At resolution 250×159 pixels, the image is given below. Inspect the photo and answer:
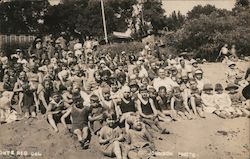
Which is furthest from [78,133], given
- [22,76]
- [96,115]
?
[22,76]

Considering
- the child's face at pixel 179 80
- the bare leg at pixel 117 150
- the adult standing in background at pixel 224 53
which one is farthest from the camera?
the adult standing in background at pixel 224 53

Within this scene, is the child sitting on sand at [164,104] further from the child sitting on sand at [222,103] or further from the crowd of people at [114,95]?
the child sitting on sand at [222,103]

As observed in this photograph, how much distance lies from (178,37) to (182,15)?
88 cm

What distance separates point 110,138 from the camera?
5176mm

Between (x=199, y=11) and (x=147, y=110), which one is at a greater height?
(x=199, y=11)

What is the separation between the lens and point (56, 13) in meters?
7.59

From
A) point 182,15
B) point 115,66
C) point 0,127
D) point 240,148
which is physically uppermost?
point 182,15

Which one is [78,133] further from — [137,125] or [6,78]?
[6,78]

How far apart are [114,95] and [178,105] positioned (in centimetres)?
97

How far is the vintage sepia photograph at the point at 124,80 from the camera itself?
5.33 m

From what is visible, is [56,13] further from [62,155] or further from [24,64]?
[62,155]

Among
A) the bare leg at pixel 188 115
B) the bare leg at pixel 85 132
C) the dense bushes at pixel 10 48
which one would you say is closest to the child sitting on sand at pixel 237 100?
the bare leg at pixel 188 115

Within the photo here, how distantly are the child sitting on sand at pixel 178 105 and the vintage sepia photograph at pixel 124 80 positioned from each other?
15mm

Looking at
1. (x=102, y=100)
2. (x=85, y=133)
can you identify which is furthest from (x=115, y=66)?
(x=85, y=133)
